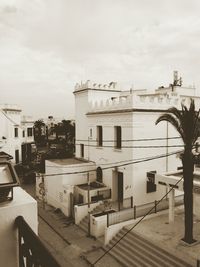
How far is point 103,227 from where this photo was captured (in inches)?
636

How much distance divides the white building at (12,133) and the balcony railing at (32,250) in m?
28.3

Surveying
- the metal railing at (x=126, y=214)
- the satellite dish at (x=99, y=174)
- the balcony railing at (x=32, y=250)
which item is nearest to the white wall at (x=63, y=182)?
the satellite dish at (x=99, y=174)

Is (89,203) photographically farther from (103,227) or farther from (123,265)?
(123,265)

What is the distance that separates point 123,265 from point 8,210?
11.9 metres

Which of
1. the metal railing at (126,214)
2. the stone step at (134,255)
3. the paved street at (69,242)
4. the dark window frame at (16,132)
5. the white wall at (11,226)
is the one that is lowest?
the paved street at (69,242)

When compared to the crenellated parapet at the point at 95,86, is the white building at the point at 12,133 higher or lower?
lower

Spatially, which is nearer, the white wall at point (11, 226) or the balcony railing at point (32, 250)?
the balcony railing at point (32, 250)

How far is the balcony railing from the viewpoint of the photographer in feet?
5.74

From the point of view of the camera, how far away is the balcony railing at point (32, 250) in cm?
175

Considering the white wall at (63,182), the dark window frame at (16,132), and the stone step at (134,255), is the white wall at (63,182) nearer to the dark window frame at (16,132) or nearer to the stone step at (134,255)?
the stone step at (134,255)

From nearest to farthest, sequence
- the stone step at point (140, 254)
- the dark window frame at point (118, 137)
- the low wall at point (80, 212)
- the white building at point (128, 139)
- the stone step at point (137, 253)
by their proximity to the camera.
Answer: the stone step at point (140, 254)
the stone step at point (137, 253)
the low wall at point (80, 212)
the white building at point (128, 139)
the dark window frame at point (118, 137)

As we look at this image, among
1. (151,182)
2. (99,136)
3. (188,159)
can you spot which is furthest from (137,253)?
(99,136)

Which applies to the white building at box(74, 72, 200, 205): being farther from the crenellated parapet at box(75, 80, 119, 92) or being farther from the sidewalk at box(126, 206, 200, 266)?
the sidewalk at box(126, 206, 200, 266)

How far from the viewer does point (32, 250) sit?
205cm
